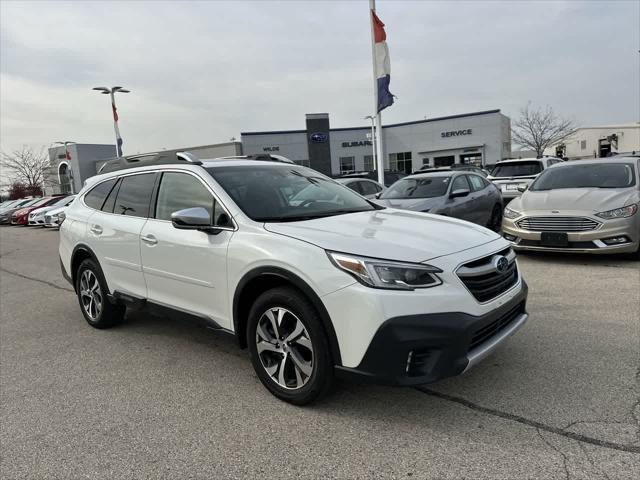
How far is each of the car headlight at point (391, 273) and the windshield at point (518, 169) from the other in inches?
468

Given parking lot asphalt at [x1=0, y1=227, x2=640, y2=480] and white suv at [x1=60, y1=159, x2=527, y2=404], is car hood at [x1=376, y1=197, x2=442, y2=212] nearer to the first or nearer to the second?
parking lot asphalt at [x1=0, y1=227, x2=640, y2=480]

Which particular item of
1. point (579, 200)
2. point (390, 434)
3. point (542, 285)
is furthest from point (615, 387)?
point (579, 200)

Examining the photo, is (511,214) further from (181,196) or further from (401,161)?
(401,161)

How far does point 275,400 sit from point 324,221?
52.6 inches

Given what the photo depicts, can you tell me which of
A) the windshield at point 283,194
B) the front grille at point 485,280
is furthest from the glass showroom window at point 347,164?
the front grille at point 485,280

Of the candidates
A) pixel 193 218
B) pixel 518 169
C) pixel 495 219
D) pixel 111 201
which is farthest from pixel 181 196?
pixel 518 169

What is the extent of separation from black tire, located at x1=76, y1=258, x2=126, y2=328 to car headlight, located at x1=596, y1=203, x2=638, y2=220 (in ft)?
21.9

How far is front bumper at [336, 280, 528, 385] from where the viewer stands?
103 inches

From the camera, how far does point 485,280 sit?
297cm

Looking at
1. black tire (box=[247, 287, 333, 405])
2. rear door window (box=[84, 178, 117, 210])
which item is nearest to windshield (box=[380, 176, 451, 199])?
rear door window (box=[84, 178, 117, 210])

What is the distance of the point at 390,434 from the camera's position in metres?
2.77

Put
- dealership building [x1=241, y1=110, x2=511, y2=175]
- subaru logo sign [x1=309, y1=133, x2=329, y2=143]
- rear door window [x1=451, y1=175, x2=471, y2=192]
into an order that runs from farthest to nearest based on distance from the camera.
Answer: subaru logo sign [x1=309, y1=133, x2=329, y2=143], dealership building [x1=241, y1=110, x2=511, y2=175], rear door window [x1=451, y1=175, x2=471, y2=192]

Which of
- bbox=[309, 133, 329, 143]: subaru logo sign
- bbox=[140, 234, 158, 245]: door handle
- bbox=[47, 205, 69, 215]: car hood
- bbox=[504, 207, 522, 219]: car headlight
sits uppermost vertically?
bbox=[309, 133, 329, 143]: subaru logo sign

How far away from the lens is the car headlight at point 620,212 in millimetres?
6668
